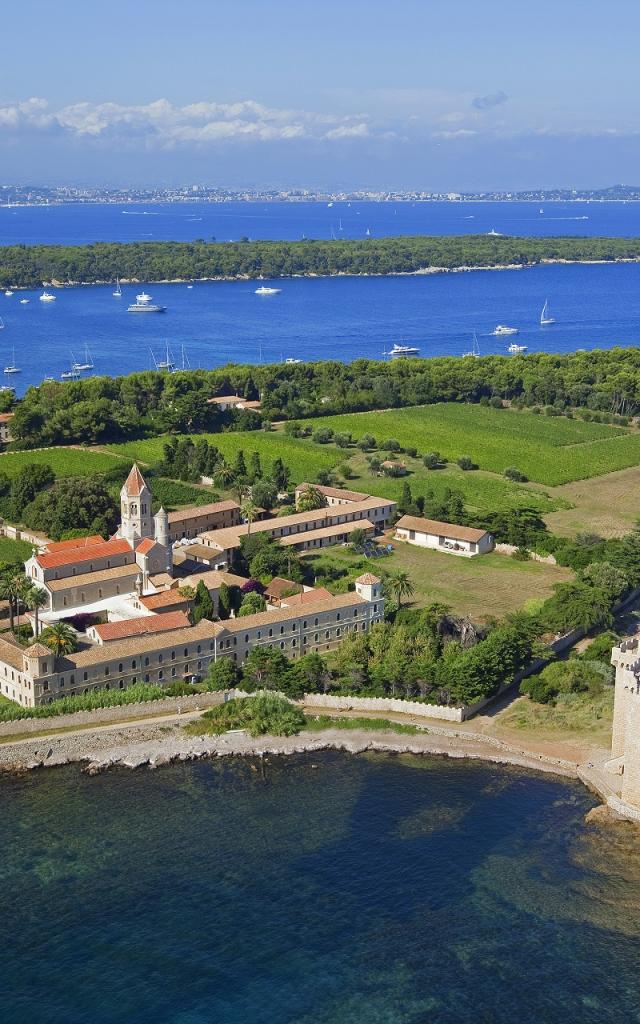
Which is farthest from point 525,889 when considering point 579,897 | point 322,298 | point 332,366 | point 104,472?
point 322,298

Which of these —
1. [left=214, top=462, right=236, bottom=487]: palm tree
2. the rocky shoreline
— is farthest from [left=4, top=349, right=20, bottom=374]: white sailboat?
the rocky shoreline

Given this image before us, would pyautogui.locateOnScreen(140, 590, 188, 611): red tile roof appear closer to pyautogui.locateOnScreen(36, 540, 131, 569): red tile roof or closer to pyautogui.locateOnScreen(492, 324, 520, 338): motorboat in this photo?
pyautogui.locateOnScreen(36, 540, 131, 569): red tile roof

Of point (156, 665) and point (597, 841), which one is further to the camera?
point (156, 665)

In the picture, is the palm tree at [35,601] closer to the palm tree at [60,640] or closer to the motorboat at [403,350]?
the palm tree at [60,640]

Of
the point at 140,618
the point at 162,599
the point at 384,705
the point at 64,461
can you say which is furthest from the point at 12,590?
the point at 64,461

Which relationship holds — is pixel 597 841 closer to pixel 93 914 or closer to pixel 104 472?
pixel 93 914

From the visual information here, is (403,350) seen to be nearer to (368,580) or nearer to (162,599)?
(368,580)
